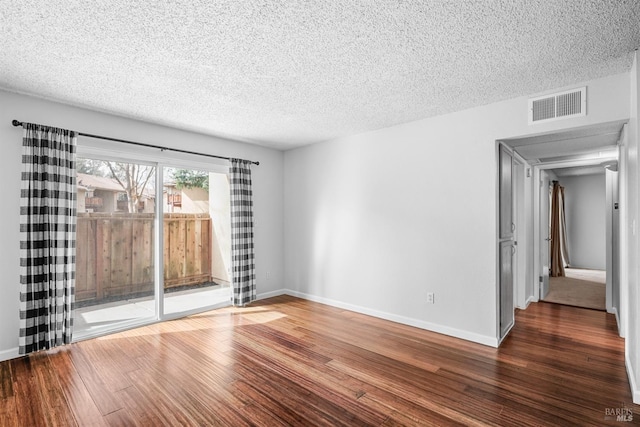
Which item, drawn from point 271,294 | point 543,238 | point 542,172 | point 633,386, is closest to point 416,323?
point 633,386

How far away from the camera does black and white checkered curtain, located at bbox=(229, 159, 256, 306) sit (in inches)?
185

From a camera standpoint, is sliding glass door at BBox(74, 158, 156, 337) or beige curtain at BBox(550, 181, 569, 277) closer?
sliding glass door at BBox(74, 158, 156, 337)

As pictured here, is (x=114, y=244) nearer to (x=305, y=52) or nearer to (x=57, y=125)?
(x=57, y=125)

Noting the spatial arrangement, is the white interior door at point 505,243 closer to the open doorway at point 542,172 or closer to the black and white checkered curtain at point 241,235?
the open doorway at point 542,172

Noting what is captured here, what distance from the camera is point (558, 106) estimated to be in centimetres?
288

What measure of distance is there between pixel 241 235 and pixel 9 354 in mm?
2659

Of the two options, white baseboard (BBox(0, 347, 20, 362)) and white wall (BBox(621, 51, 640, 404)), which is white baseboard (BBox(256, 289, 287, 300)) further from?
white wall (BBox(621, 51, 640, 404))

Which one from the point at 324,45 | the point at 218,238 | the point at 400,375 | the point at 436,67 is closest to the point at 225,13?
the point at 324,45

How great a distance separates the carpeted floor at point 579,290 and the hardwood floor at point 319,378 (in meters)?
1.15

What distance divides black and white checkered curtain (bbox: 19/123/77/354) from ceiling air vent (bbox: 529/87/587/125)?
4.56 meters

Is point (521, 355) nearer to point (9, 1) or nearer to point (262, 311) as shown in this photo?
point (262, 311)

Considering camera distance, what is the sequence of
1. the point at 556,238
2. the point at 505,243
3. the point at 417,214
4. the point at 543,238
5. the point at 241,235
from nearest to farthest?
the point at 505,243 → the point at 417,214 → the point at 241,235 → the point at 543,238 → the point at 556,238

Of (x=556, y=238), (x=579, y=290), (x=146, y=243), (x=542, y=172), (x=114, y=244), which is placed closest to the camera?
(x=114, y=244)

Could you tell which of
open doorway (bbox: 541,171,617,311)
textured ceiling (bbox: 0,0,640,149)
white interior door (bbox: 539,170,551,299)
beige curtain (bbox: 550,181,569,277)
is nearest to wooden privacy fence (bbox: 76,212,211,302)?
textured ceiling (bbox: 0,0,640,149)
